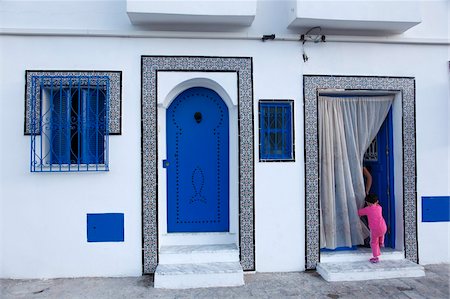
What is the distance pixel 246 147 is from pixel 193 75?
1.09m

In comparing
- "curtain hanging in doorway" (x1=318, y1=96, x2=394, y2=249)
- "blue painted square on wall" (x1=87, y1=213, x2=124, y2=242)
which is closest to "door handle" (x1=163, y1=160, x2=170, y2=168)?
"blue painted square on wall" (x1=87, y1=213, x2=124, y2=242)

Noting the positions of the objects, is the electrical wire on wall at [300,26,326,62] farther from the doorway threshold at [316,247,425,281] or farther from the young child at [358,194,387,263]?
the doorway threshold at [316,247,425,281]

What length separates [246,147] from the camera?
384 centimetres

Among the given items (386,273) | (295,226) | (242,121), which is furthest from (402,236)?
(242,121)

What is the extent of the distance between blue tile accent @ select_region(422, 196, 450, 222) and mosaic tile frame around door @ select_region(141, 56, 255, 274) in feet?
7.53

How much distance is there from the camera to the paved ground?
129 inches

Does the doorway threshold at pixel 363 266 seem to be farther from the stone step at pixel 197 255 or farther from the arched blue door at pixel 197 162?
the arched blue door at pixel 197 162

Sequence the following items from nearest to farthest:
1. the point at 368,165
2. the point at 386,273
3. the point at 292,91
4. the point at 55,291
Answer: the point at 55,291 → the point at 386,273 → the point at 292,91 → the point at 368,165

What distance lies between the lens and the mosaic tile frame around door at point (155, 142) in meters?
3.74

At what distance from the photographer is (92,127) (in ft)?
12.3

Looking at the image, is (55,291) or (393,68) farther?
(393,68)

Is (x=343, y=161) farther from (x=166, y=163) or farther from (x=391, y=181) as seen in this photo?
(x=166, y=163)

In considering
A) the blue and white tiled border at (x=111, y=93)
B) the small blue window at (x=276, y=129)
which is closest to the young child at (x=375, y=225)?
the small blue window at (x=276, y=129)

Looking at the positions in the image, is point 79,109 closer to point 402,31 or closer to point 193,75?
point 193,75
